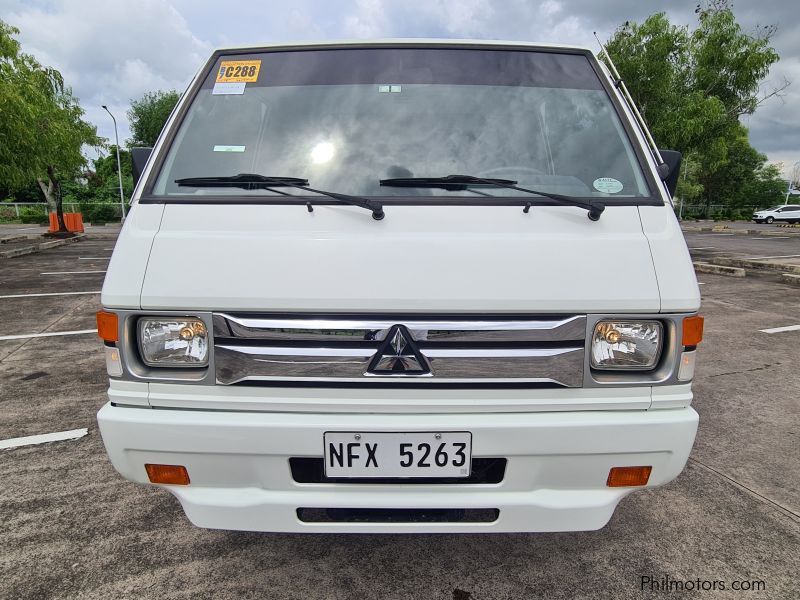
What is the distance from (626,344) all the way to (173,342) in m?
1.57

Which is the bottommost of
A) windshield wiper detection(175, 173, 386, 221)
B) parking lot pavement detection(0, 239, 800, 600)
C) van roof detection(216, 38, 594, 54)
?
parking lot pavement detection(0, 239, 800, 600)

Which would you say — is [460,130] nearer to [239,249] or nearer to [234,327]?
[239,249]

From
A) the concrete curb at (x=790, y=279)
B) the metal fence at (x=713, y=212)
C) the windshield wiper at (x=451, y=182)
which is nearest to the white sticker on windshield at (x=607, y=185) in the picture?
the windshield wiper at (x=451, y=182)

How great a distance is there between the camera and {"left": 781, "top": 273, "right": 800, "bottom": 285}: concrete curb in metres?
9.82

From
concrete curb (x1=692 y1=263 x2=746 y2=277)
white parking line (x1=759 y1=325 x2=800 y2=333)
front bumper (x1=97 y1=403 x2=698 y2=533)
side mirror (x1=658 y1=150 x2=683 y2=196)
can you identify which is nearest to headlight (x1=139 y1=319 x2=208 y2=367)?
front bumper (x1=97 y1=403 x2=698 y2=533)

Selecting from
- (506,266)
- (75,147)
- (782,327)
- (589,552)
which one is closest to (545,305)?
(506,266)

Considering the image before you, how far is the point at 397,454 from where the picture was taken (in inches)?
70.8

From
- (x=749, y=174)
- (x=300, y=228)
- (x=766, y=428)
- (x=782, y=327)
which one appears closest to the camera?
(x=300, y=228)

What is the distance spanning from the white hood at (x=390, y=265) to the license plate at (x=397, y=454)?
43 centimetres

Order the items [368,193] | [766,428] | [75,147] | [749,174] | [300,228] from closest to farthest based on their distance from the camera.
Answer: [300,228] < [368,193] < [766,428] < [75,147] < [749,174]

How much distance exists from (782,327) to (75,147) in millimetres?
22350

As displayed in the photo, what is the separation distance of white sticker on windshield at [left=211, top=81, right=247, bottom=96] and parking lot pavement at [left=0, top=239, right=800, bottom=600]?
2030mm

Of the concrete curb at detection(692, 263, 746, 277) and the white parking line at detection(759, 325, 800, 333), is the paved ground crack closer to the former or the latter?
the white parking line at detection(759, 325, 800, 333)

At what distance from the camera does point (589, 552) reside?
2344 mm
